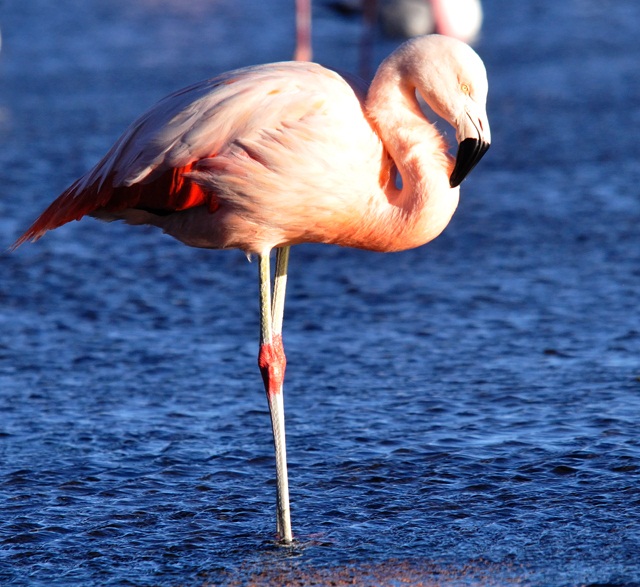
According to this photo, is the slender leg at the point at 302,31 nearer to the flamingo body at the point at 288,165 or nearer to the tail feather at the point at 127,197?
the tail feather at the point at 127,197

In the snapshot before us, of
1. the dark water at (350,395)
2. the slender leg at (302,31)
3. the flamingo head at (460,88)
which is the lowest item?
the dark water at (350,395)

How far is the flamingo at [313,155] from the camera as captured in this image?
3.61 meters

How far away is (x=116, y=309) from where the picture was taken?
19.7ft

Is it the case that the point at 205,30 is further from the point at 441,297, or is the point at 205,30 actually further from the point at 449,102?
the point at 449,102

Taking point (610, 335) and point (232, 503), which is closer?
point (232, 503)

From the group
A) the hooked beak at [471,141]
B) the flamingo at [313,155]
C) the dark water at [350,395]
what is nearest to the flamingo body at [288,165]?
the flamingo at [313,155]

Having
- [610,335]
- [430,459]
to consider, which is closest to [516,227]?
[610,335]

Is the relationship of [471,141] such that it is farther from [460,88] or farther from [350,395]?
[350,395]

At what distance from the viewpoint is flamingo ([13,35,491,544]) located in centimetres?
361

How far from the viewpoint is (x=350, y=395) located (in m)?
4.87

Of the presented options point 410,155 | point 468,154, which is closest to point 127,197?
point 410,155

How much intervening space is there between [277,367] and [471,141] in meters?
0.99

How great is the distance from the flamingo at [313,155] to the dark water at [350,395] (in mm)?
362

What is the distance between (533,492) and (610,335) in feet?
5.12
